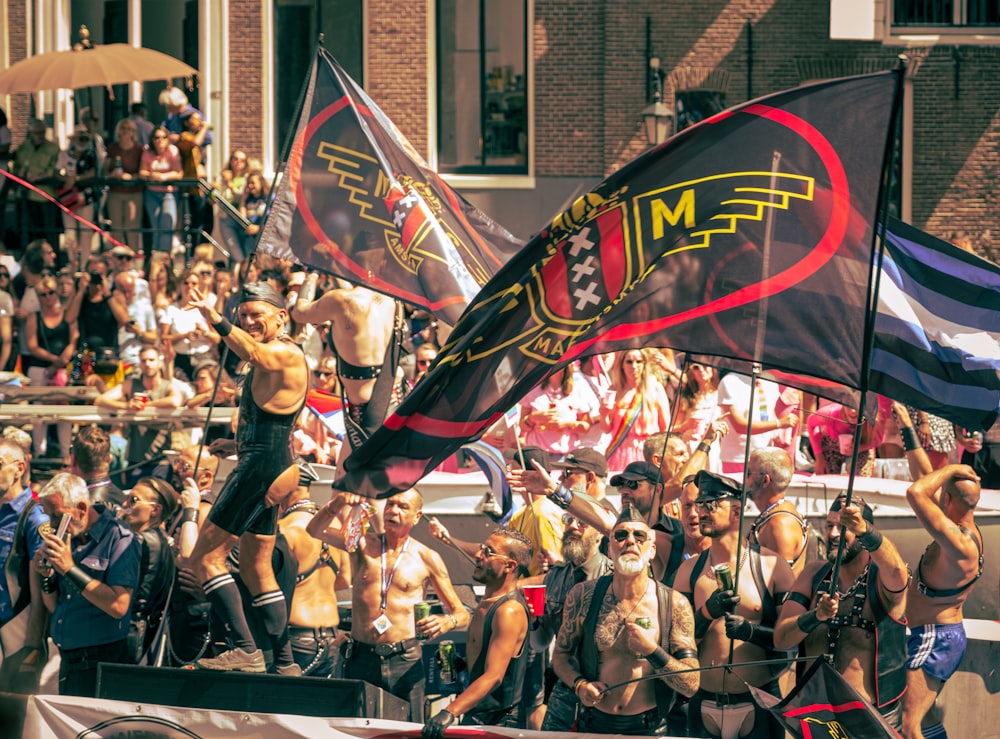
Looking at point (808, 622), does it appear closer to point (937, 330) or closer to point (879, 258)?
point (879, 258)

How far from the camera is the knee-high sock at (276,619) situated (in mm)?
9023

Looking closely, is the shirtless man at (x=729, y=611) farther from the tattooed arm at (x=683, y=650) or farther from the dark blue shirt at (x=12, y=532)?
the dark blue shirt at (x=12, y=532)

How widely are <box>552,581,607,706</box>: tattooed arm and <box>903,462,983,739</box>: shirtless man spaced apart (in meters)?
1.65

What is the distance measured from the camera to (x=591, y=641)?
738cm

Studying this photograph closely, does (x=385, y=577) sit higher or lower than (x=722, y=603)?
lower

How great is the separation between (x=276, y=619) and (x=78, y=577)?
1.14 meters

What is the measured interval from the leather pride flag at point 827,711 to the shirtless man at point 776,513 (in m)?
1.63

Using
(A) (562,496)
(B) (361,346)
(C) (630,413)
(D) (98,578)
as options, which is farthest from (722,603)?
(C) (630,413)

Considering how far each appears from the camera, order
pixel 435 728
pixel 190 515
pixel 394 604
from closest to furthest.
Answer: pixel 435 728
pixel 394 604
pixel 190 515

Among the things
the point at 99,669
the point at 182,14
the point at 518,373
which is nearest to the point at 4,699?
the point at 99,669

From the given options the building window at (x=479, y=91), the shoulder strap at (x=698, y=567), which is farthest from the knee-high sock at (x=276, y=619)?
the building window at (x=479, y=91)

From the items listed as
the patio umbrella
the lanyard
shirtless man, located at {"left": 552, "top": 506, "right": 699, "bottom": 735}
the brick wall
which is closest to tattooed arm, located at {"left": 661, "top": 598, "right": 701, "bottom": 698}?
shirtless man, located at {"left": 552, "top": 506, "right": 699, "bottom": 735}

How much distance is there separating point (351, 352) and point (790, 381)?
3140 millimetres

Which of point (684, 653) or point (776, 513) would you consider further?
point (776, 513)
